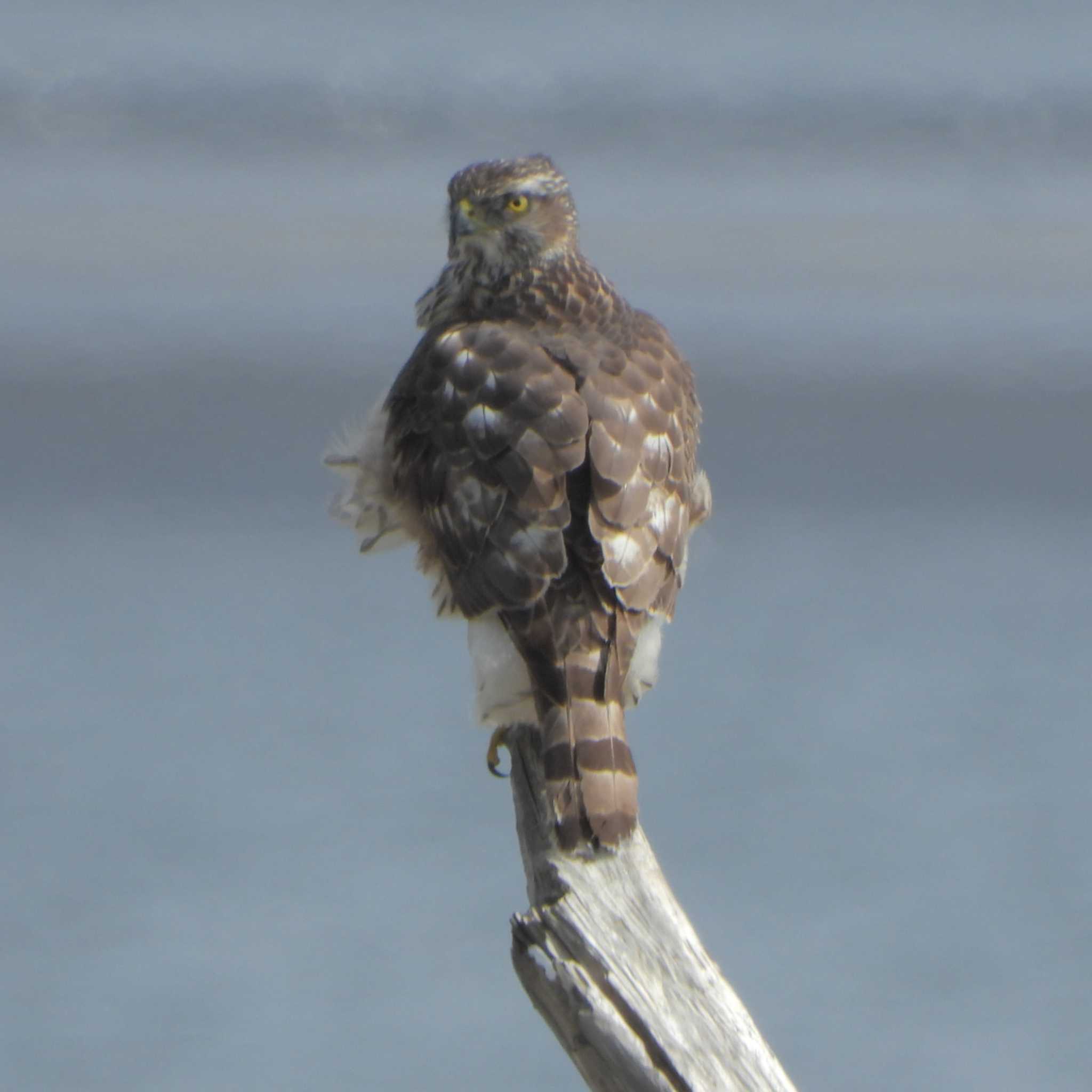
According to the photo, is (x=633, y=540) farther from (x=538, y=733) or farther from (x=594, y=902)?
(x=594, y=902)

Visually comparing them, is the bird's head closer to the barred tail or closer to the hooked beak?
the hooked beak

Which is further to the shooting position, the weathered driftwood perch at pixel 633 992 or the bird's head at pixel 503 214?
the bird's head at pixel 503 214

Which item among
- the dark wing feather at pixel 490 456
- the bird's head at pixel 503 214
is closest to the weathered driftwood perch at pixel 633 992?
the dark wing feather at pixel 490 456

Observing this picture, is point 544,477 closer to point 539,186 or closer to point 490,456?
point 490,456

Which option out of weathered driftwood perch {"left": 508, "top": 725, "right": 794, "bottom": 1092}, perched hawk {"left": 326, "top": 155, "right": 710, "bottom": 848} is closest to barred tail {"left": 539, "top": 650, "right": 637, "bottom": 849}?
perched hawk {"left": 326, "top": 155, "right": 710, "bottom": 848}

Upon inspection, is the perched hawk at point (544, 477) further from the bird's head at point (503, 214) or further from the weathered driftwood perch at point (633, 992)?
the weathered driftwood perch at point (633, 992)

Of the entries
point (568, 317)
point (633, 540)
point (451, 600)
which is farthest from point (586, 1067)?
point (568, 317)

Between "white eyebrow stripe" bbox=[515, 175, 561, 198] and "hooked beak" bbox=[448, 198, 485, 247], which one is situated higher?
"white eyebrow stripe" bbox=[515, 175, 561, 198]
